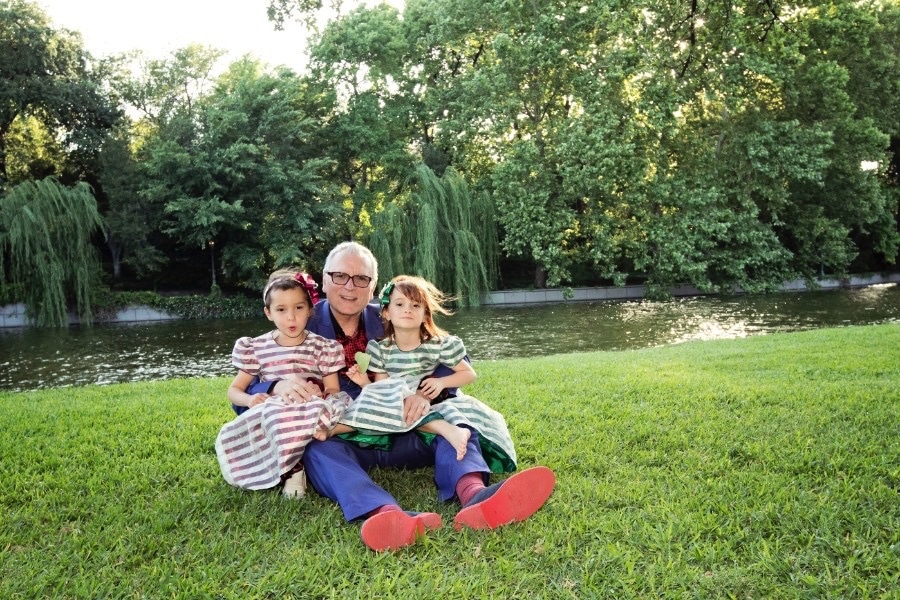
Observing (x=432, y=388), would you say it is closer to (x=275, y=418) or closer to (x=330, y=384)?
(x=330, y=384)

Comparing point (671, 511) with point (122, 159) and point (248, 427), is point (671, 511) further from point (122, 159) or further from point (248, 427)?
point (122, 159)

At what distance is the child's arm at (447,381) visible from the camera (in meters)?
3.41

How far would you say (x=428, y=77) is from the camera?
26500 mm

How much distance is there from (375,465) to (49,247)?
56.6ft

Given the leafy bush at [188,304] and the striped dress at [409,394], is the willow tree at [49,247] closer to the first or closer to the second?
the leafy bush at [188,304]

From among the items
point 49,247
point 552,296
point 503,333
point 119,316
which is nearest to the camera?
point 503,333

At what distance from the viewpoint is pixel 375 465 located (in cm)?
364

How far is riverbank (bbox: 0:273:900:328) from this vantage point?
18922 mm

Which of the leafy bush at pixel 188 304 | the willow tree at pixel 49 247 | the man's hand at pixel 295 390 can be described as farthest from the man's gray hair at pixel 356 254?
the leafy bush at pixel 188 304

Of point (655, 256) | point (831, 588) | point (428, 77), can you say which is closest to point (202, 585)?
point (831, 588)

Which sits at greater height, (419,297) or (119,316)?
(419,297)

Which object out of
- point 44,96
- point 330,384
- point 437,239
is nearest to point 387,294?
point 330,384

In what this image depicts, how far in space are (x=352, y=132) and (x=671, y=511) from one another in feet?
76.8

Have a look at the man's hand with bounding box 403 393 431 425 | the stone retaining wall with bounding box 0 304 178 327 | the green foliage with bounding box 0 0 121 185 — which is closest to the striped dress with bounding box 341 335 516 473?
the man's hand with bounding box 403 393 431 425
